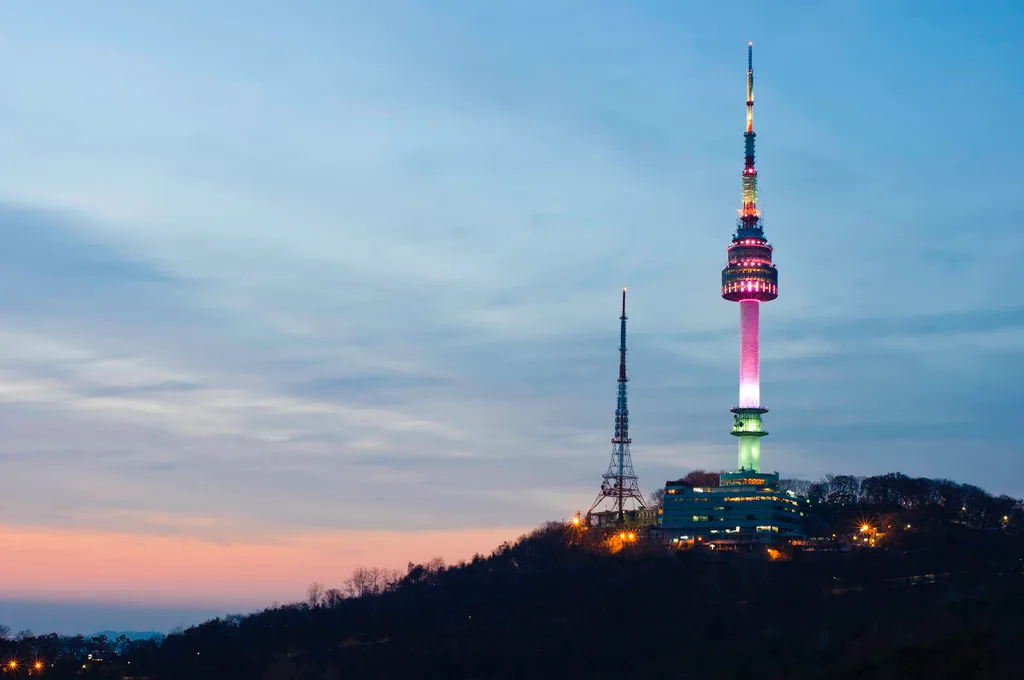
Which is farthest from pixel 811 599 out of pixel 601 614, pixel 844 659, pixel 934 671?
pixel 934 671

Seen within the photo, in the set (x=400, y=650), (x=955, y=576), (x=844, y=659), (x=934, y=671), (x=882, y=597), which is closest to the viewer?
(x=934, y=671)

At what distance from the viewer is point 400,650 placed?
18912cm

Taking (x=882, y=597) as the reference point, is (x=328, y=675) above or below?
below

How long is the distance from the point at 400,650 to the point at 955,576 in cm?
7896

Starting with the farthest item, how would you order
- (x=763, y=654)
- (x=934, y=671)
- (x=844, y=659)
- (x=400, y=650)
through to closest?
1. (x=400, y=650)
2. (x=763, y=654)
3. (x=844, y=659)
4. (x=934, y=671)

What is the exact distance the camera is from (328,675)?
17438 cm

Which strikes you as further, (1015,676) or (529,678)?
(529,678)

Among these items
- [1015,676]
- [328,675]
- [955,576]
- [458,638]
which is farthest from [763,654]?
[458,638]

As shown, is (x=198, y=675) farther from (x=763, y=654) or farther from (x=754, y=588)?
(x=763, y=654)

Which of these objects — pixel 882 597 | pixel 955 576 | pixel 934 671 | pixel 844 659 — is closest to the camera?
A: pixel 934 671

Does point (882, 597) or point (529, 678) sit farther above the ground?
point (882, 597)

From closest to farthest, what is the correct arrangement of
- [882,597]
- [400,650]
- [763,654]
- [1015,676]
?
[1015,676], [763,654], [882,597], [400,650]

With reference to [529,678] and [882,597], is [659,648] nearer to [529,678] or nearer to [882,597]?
[529,678]

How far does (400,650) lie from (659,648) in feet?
148
